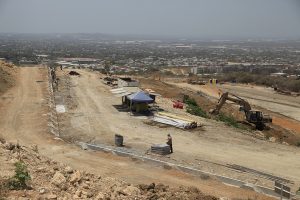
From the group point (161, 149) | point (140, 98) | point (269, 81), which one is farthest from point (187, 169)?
point (269, 81)

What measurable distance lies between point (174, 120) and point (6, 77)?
76.3 feet

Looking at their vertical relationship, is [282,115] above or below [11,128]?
below

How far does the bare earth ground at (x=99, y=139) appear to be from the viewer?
17125 mm

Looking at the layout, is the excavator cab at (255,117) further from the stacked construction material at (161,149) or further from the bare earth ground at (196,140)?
the stacked construction material at (161,149)

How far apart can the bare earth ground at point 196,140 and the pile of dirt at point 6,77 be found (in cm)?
1034

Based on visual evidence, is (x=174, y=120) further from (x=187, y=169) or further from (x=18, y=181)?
(x=18, y=181)

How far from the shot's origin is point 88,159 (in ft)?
63.4

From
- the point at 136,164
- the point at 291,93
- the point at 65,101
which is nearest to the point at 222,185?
the point at 136,164

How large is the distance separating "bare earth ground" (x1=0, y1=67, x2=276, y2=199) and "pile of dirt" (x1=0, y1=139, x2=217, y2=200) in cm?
201

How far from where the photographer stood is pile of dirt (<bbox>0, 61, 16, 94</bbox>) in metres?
39.5

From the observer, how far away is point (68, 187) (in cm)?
1303

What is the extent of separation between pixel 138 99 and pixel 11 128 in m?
8.05

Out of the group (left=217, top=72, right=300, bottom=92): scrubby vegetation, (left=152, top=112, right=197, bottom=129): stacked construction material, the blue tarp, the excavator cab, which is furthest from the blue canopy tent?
(left=217, top=72, right=300, bottom=92): scrubby vegetation

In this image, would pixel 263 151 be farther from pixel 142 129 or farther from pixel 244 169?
pixel 142 129
